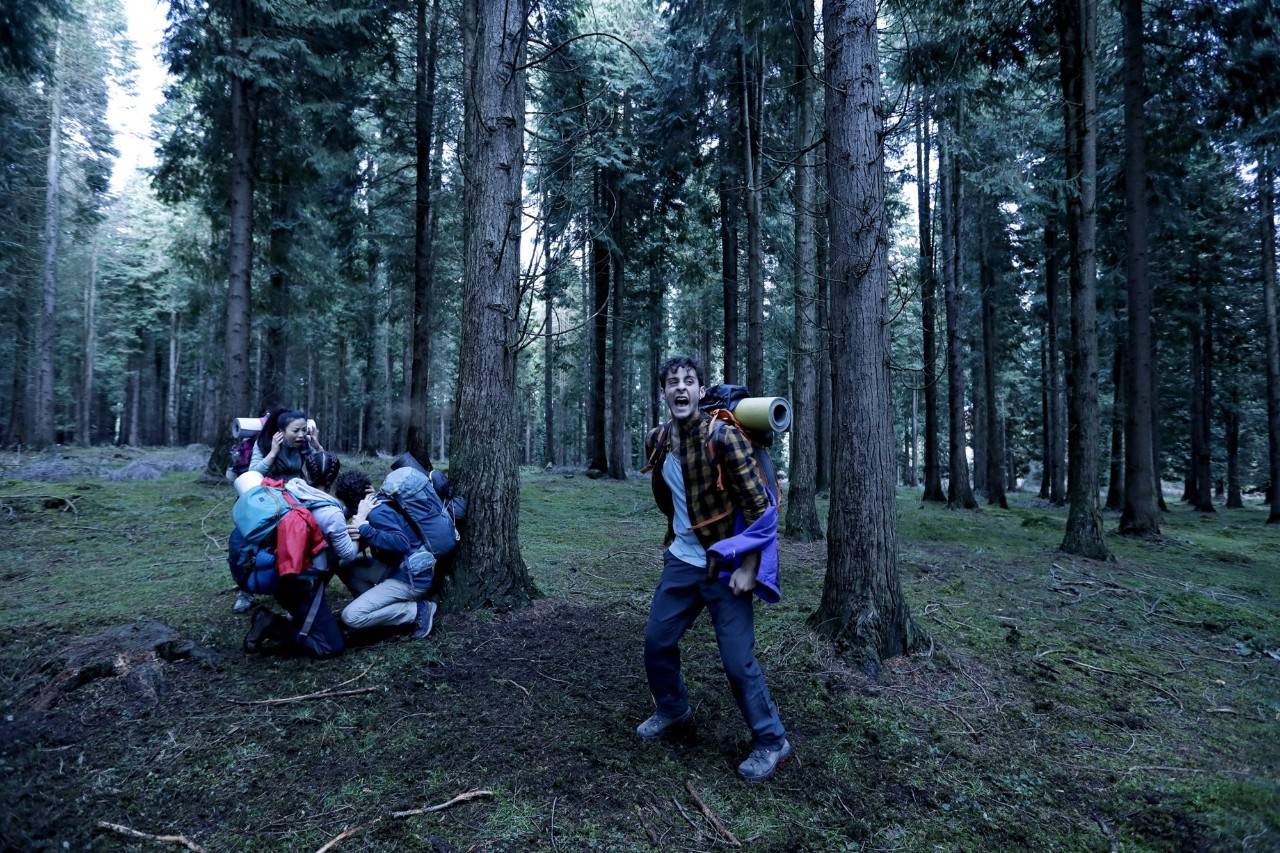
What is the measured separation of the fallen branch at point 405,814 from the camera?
2.39 metres

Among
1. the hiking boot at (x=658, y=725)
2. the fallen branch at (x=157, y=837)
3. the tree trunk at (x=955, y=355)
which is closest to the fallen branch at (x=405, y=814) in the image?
the fallen branch at (x=157, y=837)

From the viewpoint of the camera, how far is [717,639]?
3189 millimetres

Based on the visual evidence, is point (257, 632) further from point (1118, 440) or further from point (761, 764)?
point (1118, 440)

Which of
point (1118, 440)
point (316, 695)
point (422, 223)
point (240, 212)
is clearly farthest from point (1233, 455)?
point (240, 212)

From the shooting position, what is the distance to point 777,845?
253 centimetres

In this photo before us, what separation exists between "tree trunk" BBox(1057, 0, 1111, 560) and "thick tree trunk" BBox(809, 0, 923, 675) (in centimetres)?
660

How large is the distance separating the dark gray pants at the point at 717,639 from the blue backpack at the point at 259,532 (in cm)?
277

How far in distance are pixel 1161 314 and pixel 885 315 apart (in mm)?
19760

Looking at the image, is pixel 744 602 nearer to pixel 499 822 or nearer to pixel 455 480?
pixel 499 822

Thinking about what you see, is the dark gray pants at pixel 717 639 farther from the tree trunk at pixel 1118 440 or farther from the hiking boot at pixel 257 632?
the tree trunk at pixel 1118 440

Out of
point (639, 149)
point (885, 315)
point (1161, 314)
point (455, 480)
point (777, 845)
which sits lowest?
point (777, 845)

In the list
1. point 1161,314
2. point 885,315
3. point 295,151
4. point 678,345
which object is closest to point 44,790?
point 885,315

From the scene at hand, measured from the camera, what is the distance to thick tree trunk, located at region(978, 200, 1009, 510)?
1758 centimetres

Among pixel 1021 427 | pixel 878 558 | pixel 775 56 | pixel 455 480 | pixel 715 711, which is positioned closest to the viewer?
pixel 715 711
